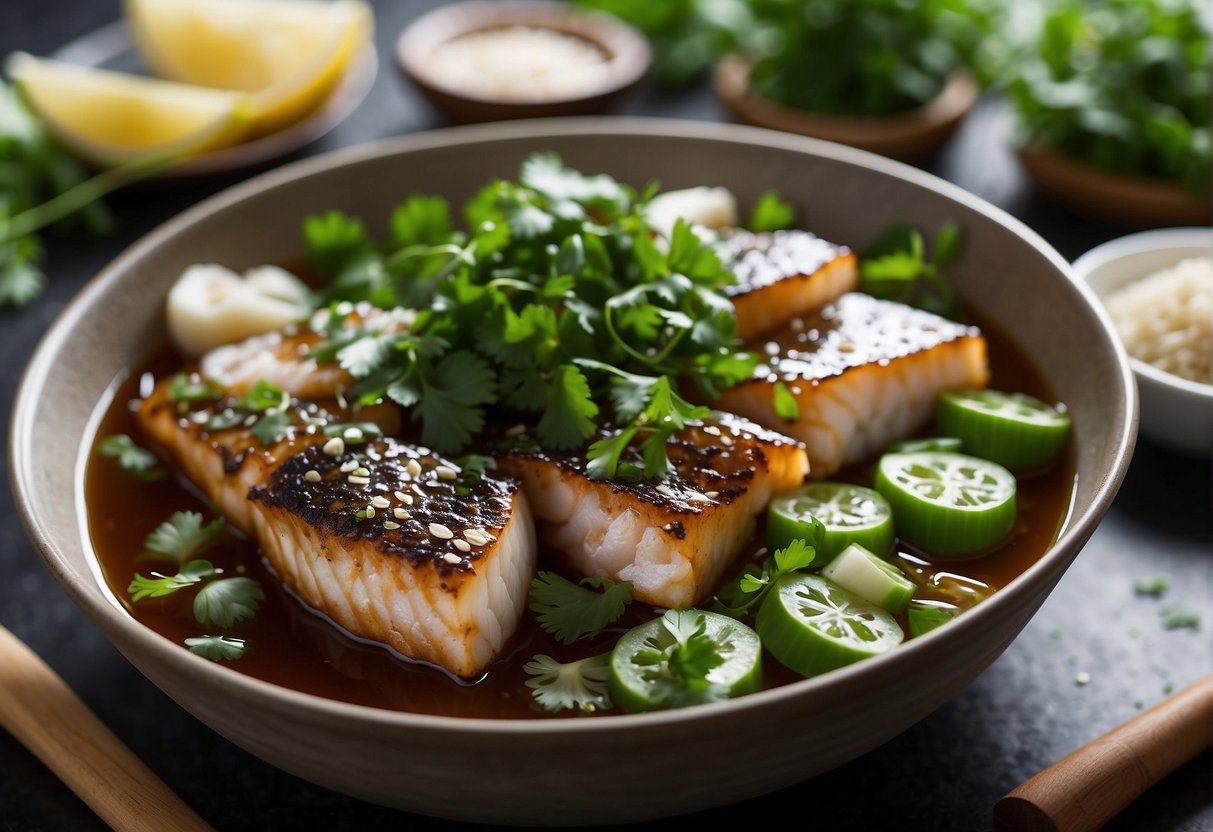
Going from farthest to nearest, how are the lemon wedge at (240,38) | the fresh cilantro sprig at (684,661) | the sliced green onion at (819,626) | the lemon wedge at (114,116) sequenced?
1. the lemon wedge at (240,38)
2. the lemon wedge at (114,116)
3. the sliced green onion at (819,626)
4. the fresh cilantro sprig at (684,661)

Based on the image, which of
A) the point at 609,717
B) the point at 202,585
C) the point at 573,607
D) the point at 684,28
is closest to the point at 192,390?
the point at 202,585

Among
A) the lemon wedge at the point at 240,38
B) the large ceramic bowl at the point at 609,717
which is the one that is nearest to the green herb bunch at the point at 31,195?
the lemon wedge at the point at 240,38

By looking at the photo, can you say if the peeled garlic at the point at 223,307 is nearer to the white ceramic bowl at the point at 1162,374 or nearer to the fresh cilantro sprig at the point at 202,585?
the fresh cilantro sprig at the point at 202,585

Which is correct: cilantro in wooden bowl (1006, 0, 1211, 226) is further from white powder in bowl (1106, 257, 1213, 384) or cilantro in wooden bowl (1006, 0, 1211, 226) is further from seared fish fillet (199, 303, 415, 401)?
seared fish fillet (199, 303, 415, 401)

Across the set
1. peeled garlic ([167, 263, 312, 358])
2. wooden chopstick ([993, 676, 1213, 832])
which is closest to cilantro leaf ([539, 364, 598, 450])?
peeled garlic ([167, 263, 312, 358])

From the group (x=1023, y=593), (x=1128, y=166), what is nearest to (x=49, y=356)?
(x=1023, y=593)

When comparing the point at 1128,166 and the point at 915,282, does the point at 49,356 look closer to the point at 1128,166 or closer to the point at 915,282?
the point at 915,282
